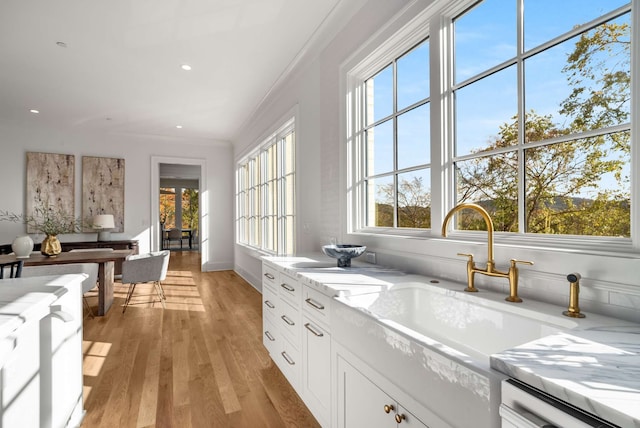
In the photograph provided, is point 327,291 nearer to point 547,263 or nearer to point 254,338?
point 547,263

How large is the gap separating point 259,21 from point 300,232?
1.95 meters

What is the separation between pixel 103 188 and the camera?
6.09m

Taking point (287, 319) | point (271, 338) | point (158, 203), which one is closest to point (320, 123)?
point (287, 319)

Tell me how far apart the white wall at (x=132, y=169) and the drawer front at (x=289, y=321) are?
16.4ft

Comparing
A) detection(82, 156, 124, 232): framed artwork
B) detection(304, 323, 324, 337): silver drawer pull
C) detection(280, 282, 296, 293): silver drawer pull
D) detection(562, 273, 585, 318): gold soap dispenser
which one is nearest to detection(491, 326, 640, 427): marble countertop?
detection(562, 273, 585, 318): gold soap dispenser

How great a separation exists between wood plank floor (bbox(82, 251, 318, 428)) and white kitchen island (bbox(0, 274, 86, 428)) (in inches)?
14.1

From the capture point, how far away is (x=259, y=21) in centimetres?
271

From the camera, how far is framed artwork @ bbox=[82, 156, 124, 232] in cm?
597

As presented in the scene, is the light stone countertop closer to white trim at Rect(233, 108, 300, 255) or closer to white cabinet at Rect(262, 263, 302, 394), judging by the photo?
white cabinet at Rect(262, 263, 302, 394)

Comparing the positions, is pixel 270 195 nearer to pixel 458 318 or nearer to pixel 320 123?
pixel 320 123

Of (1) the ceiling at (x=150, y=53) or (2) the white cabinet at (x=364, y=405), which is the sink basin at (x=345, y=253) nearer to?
(2) the white cabinet at (x=364, y=405)

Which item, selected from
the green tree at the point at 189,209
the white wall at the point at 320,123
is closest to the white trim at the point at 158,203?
the white wall at the point at 320,123

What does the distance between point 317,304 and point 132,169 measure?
6027 millimetres

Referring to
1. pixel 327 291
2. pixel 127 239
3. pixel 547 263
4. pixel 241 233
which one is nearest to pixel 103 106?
pixel 127 239
